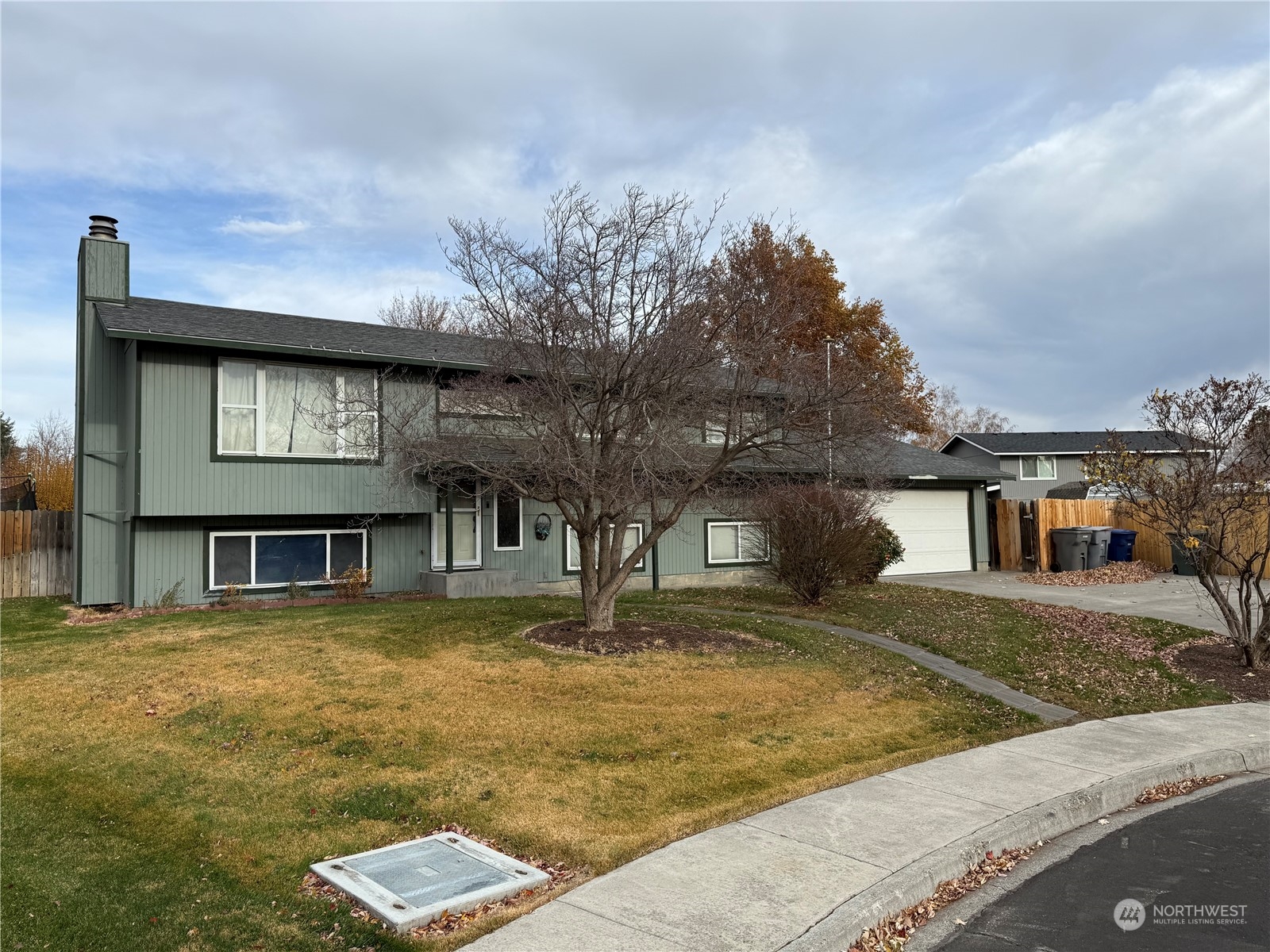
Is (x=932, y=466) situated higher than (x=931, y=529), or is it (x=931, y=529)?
(x=932, y=466)

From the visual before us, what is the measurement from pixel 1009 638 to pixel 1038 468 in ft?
Answer: 103

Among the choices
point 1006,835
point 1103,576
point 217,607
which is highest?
point 217,607

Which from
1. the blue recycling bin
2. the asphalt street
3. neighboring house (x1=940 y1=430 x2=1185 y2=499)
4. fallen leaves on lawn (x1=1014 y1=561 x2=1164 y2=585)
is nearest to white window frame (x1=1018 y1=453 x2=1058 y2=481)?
neighboring house (x1=940 y1=430 x2=1185 y2=499)

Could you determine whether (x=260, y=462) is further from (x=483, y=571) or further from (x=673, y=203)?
(x=673, y=203)

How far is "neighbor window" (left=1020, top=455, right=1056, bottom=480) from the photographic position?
41.3m

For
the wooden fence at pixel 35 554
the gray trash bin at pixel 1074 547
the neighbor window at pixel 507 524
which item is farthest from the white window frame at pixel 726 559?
the wooden fence at pixel 35 554

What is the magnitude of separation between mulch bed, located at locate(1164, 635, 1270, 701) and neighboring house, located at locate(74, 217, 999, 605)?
1032cm

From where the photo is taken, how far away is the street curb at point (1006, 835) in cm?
422

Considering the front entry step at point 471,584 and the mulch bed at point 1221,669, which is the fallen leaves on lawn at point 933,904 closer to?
the mulch bed at point 1221,669

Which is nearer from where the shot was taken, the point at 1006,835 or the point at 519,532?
the point at 1006,835

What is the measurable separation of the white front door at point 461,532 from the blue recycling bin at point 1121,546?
56.7 feet

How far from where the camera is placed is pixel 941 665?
36.8 feet

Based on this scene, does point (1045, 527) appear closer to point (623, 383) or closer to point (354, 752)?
point (623, 383)

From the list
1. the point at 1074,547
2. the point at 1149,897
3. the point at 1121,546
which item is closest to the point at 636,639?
the point at 1149,897
